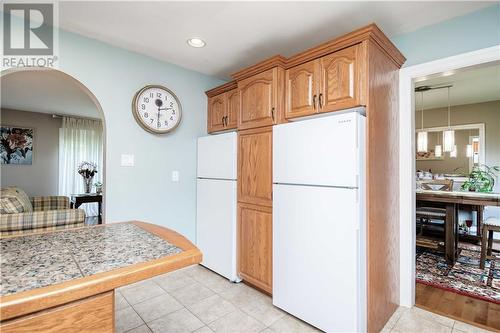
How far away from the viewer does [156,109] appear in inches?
107

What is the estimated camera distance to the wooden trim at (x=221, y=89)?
9.07 feet

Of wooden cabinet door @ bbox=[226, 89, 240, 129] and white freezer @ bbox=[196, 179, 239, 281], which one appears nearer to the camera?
white freezer @ bbox=[196, 179, 239, 281]

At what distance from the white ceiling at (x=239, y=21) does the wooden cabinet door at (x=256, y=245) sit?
156 cm

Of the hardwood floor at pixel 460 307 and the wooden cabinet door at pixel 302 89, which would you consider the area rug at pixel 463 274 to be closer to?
the hardwood floor at pixel 460 307

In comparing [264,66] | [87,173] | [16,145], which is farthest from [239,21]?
[16,145]

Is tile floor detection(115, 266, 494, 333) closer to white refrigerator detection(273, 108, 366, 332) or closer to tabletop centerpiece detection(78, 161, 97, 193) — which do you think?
white refrigerator detection(273, 108, 366, 332)

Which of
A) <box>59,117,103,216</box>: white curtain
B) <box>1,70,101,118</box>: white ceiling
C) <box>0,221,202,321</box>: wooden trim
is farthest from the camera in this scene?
<box>59,117,103,216</box>: white curtain

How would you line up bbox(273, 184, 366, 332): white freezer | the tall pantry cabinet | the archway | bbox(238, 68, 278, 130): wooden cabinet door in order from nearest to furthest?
1. bbox(273, 184, 366, 332): white freezer
2. the tall pantry cabinet
3. bbox(238, 68, 278, 130): wooden cabinet door
4. the archway

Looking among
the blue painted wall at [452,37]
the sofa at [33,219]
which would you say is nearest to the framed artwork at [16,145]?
the sofa at [33,219]

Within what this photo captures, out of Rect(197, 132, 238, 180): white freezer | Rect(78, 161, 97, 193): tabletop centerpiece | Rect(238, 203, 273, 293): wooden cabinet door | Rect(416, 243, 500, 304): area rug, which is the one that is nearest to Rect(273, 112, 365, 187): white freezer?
Rect(238, 203, 273, 293): wooden cabinet door

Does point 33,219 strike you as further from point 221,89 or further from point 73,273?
point 221,89

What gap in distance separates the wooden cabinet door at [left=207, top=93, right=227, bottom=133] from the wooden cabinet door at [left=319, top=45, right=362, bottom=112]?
4.29 ft

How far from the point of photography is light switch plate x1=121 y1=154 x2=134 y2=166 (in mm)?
2524

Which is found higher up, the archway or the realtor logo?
the archway
